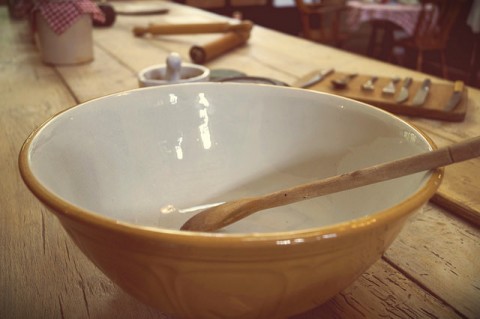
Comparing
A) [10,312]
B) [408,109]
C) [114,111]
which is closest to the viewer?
[10,312]

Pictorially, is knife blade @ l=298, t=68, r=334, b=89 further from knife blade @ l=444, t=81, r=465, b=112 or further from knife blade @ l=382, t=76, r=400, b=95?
knife blade @ l=444, t=81, r=465, b=112

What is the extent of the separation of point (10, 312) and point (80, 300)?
2.2 inches

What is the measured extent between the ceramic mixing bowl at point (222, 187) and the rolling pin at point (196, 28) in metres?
0.89

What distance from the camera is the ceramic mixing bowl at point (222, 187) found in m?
0.24

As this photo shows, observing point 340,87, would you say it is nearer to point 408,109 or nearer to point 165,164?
point 408,109

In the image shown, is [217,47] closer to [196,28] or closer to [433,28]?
[196,28]

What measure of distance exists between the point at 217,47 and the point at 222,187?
2.43 feet

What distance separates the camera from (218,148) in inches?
21.2

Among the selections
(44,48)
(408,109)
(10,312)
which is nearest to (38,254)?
(10,312)

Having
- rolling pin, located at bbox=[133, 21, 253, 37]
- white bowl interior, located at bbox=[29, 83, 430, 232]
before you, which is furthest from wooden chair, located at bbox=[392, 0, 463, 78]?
white bowl interior, located at bbox=[29, 83, 430, 232]

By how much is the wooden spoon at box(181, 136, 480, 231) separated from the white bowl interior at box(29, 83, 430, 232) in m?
0.05

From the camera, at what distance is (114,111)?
1.57ft

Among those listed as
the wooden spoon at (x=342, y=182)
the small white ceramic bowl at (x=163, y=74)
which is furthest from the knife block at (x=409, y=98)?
the wooden spoon at (x=342, y=182)

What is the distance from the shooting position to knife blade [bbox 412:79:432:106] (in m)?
0.77
